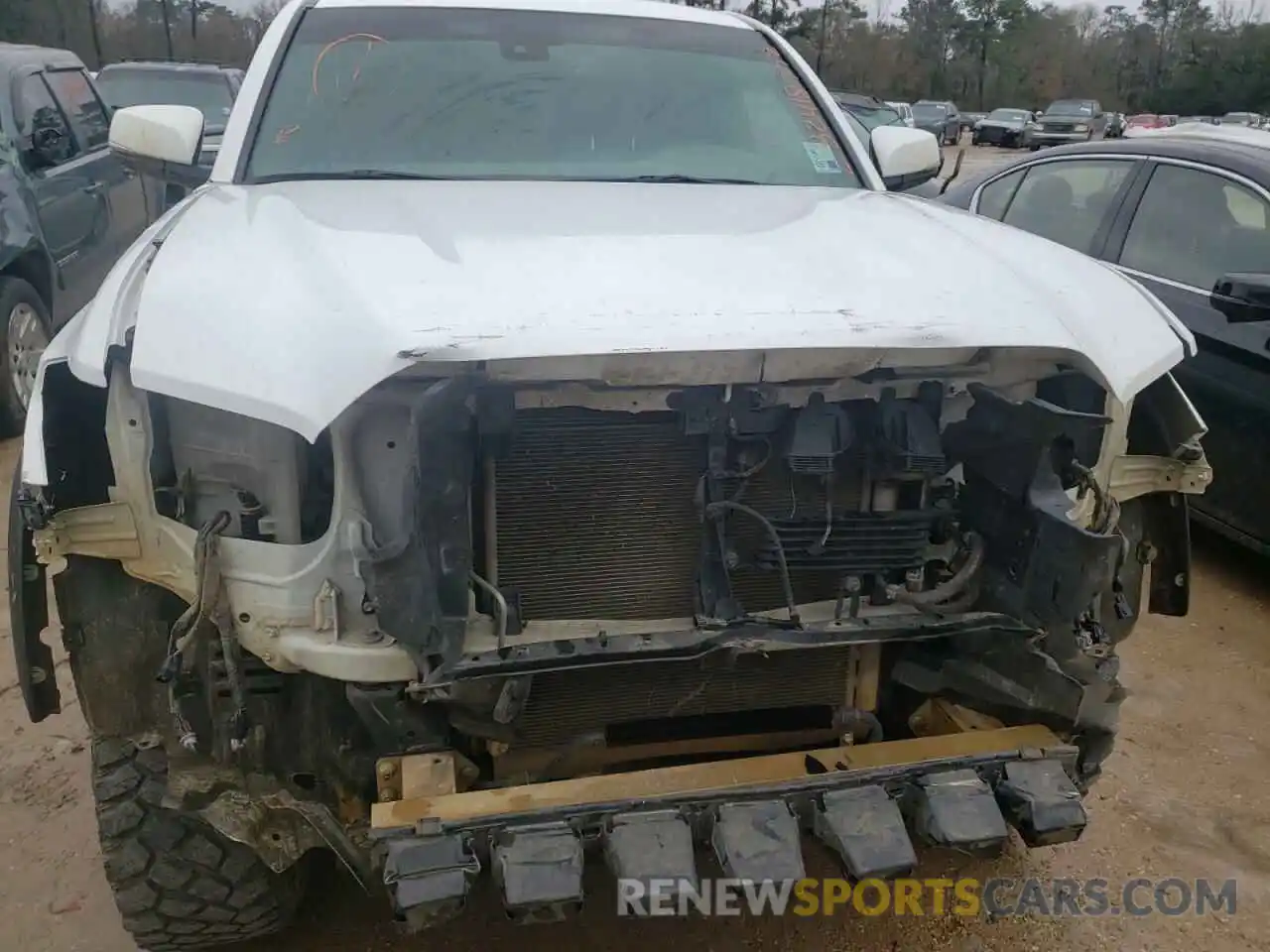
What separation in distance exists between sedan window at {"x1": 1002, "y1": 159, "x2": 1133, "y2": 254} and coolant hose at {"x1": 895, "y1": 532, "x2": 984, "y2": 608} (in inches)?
120

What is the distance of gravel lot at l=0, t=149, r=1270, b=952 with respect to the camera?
2463 millimetres

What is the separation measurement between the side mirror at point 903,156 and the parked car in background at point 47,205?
3.78 m

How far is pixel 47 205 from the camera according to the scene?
18.9 ft

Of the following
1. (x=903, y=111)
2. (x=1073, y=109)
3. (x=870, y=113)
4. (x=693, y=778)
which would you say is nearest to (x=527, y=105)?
(x=693, y=778)

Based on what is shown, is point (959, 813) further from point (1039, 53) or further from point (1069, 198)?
point (1039, 53)

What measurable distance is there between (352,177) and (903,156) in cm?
173

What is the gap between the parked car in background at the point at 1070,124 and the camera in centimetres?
3088

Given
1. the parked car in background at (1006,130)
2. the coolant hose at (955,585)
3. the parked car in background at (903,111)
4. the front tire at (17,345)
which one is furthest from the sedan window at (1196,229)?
the parked car in background at (1006,130)

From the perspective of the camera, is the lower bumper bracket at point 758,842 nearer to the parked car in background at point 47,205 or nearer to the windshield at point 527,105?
the windshield at point 527,105

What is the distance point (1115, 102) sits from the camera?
166ft

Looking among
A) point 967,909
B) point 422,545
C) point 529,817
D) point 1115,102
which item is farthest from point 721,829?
point 1115,102

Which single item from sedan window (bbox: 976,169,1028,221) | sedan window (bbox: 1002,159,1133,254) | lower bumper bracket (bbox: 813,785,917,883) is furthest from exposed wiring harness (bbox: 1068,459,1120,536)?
sedan window (bbox: 976,169,1028,221)

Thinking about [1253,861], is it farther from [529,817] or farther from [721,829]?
[529,817]

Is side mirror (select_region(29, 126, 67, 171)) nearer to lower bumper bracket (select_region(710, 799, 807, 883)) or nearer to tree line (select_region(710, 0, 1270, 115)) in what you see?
lower bumper bracket (select_region(710, 799, 807, 883))
